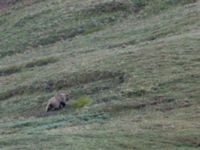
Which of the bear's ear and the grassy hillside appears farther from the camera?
the bear's ear

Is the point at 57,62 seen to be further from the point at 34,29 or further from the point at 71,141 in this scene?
the point at 71,141

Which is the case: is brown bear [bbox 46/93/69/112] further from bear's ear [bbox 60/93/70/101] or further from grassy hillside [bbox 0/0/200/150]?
grassy hillside [bbox 0/0/200/150]

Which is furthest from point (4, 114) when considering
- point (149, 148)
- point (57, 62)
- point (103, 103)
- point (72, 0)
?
point (72, 0)

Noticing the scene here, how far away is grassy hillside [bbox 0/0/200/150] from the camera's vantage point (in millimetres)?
19359

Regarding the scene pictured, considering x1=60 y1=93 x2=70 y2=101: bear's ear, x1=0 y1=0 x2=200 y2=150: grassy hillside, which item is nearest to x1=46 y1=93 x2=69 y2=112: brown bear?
x1=60 y1=93 x2=70 y2=101: bear's ear

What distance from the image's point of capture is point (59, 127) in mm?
21750

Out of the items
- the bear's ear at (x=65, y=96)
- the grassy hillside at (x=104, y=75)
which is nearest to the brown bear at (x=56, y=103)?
the bear's ear at (x=65, y=96)

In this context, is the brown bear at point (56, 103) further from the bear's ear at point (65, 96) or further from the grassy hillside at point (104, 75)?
the grassy hillside at point (104, 75)

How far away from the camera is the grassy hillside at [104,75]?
19.4 metres

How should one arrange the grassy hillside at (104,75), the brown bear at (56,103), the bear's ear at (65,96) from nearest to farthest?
the grassy hillside at (104,75), the brown bear at (56,103), the bear's ear at (65,96)

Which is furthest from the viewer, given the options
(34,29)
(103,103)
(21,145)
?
(34,29)

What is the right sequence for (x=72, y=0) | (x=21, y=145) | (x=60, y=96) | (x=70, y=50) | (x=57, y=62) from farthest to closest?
1. (x=72, y=0)
2. (x=70, y=50)
3. (x=57, y=62)
4. (x=60, y=96)
5. (x=21, y=145)

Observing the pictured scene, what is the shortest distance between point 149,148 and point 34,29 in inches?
1095

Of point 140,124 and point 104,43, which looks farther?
point 104,43
